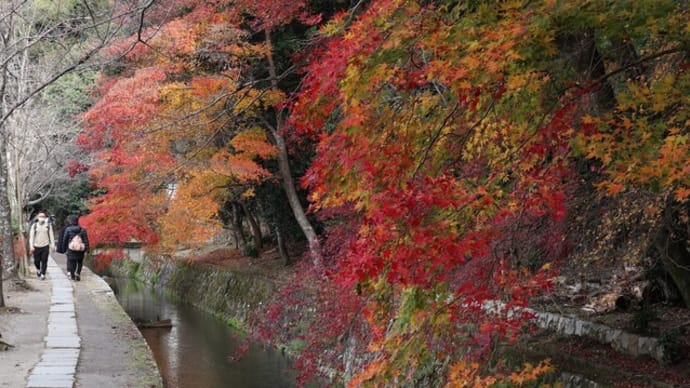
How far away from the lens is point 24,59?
57.6 feet

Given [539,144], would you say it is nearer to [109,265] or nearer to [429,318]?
[429,318]

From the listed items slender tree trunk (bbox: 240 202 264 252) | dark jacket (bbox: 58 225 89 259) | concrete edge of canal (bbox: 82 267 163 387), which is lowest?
concrete edge of canal (bbox: 82 267 163 387)

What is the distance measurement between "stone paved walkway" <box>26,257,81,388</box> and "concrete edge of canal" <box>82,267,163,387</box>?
1.94ft

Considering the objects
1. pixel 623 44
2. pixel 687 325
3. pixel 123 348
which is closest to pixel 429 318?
pixel 623 44

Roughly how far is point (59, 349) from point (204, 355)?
6141 millimetres

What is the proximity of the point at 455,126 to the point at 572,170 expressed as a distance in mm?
1998

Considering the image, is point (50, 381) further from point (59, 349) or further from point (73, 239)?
point (73, 239)

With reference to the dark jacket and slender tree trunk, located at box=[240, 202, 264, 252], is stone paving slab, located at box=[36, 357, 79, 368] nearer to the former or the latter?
the dark jacket

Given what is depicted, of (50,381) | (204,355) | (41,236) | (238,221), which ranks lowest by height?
(204,355)

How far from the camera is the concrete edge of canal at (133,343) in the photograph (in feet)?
27.3

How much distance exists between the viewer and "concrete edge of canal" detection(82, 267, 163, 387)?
8336 mm

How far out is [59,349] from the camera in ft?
30.6

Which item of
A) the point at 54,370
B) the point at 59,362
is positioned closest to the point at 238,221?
the point at 59,362

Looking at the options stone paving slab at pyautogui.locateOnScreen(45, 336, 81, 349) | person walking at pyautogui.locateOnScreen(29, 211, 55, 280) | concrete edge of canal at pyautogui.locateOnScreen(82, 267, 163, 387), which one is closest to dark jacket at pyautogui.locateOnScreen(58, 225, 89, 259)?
person walking at pyautogui.locateOnScreen(29, 211, 55, 280)
